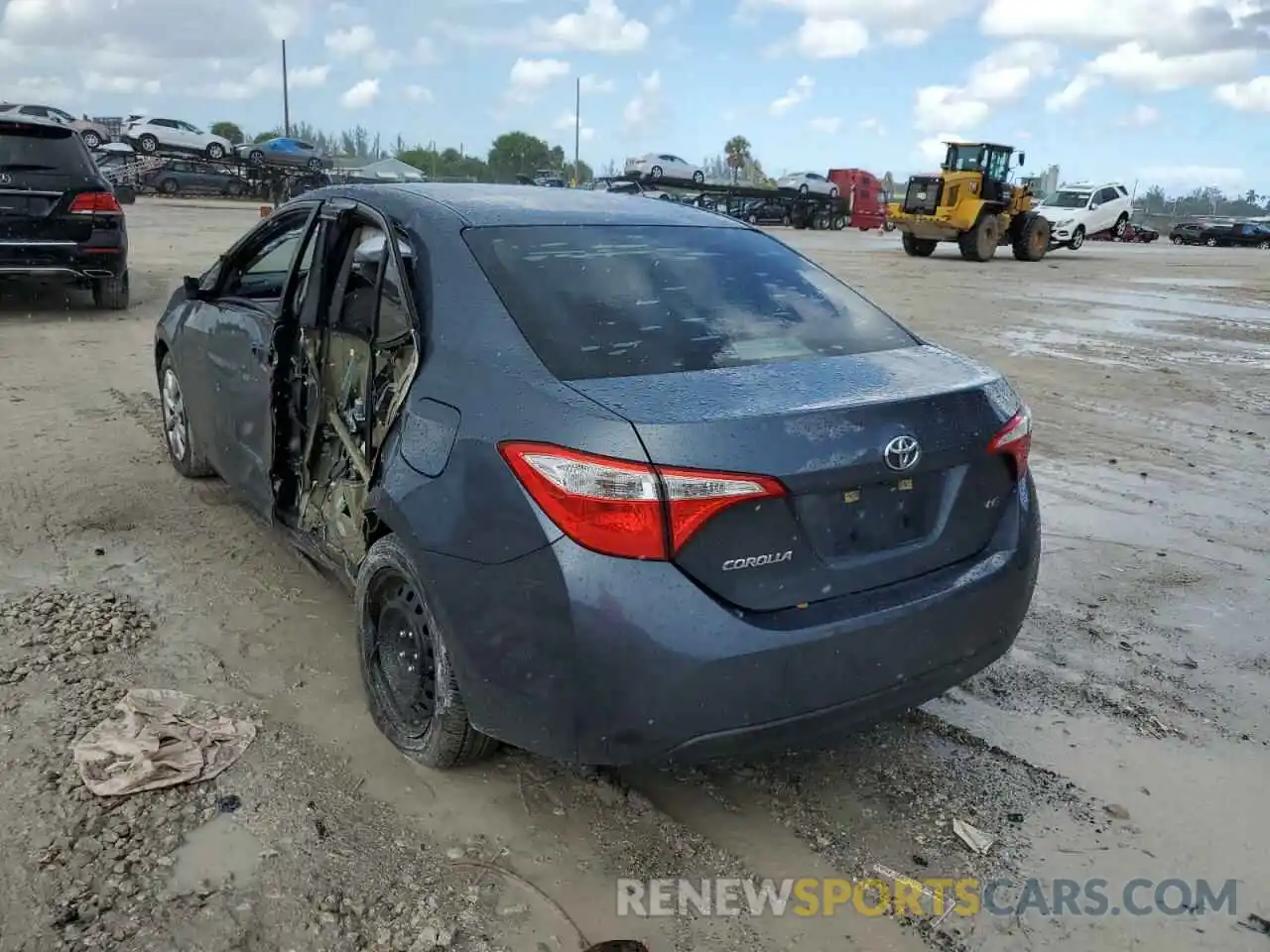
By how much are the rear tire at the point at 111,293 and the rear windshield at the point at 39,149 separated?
1.25 metres

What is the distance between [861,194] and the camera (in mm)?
43812

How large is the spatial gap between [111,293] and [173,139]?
104 ft

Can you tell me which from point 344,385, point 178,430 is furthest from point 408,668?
point 178,430

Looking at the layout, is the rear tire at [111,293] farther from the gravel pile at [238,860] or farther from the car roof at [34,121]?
the gravel pile at [238,860]

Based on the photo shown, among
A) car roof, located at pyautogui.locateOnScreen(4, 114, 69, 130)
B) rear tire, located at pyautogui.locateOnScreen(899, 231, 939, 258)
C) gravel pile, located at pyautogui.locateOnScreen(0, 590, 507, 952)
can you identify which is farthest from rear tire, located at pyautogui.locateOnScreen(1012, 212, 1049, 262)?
gravel pile, located at pyautogui.locateOnScreen(0, 590, 507, 952)

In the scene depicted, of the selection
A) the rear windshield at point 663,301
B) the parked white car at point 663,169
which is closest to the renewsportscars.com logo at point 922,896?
the rear windshield at point 663,301

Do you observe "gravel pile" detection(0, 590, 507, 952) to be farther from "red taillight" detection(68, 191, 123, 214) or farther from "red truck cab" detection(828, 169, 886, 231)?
"red truck cab" detection(828, 169, 886, 231)

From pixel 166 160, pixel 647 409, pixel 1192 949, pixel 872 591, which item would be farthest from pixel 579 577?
pixel 166 160

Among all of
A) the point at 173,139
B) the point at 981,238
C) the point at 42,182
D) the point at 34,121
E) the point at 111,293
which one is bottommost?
the point at 111,293

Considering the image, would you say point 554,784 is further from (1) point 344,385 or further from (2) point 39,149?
(2) point 39,149

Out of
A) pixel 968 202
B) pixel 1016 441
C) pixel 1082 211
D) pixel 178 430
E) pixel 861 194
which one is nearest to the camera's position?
pixel 1016 441

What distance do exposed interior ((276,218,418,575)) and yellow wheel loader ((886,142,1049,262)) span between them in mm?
22446

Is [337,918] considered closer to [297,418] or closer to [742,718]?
[742,718]

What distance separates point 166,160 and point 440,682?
40.1m
